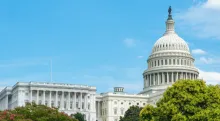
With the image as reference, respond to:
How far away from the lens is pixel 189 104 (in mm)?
84000

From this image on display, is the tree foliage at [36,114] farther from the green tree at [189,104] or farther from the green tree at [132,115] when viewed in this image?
the green tree at [132,115]

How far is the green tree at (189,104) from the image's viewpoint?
8181 centimetres

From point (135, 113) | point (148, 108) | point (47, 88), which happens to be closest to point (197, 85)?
point (148, 108)

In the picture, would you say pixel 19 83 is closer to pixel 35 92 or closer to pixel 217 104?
pixel 35 92

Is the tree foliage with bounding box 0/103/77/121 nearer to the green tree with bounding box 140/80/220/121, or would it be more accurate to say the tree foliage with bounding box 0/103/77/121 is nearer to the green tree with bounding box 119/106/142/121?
the green tree with bounding box 140/80/220/121

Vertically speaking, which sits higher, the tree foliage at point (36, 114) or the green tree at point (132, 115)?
the green tree at point (132, 115)

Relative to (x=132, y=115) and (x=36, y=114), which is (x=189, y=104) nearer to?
(x=36, y=114)

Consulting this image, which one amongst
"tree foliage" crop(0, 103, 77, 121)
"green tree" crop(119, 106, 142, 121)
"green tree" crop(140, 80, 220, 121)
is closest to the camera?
"green tree" crop(140, 80, 220, 121)

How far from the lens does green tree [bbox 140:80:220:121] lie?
268ft

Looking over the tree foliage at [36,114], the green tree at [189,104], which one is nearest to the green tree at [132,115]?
the green tree at [189,104]

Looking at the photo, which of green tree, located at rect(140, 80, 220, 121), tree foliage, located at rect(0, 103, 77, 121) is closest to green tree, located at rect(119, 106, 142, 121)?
green tree, located at rect(140, 80, 220, 121)

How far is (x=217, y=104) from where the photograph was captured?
84500mm

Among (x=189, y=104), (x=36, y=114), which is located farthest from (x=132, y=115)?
(x=189, y=104)

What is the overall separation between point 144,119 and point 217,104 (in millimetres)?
12115
